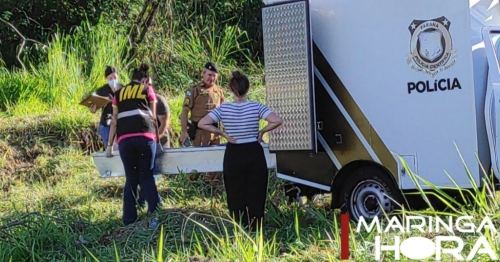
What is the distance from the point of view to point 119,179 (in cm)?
1097

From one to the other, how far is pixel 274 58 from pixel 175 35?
851 centimetres

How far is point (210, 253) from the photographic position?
19.9ft

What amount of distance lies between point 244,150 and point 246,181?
0.95 feet

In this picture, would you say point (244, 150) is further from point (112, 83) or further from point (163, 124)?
point (112, 83)

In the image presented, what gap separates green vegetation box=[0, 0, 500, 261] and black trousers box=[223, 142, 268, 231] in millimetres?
173

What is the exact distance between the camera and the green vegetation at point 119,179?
6309 millimetres

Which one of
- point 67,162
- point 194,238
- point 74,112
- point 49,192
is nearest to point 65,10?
point 74,112

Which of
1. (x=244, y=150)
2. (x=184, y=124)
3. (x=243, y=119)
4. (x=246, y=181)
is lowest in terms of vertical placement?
(x=246, y=181)

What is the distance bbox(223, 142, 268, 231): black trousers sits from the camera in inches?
285

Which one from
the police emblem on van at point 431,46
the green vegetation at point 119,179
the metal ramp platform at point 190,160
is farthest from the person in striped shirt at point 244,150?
the police emblem on van at point 431,46

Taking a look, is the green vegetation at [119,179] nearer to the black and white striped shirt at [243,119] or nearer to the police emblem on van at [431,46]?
the black and white striped shirt at [243,119]

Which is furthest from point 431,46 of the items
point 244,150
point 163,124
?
point 163,124

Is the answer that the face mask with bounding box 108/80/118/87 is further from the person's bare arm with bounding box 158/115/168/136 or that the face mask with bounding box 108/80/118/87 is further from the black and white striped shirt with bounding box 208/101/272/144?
the black and white striped shirt with bounding box 208/101/272/144

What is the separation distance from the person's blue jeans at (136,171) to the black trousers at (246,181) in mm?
1125
